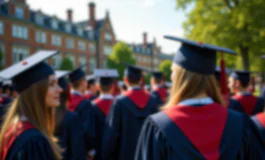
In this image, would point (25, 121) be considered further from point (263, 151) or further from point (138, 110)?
point (138, 110)

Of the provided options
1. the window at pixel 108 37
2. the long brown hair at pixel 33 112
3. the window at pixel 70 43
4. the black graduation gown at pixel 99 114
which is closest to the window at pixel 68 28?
the window at pixel 70 43

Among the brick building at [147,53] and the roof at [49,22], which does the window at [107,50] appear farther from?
the brick building at [147,53]

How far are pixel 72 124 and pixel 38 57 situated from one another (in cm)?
120

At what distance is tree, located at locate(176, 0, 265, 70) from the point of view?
15852 mm

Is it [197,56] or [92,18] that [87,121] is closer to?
[197,56]

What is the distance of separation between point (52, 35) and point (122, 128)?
34.4 m

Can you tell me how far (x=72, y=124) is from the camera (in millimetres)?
3227

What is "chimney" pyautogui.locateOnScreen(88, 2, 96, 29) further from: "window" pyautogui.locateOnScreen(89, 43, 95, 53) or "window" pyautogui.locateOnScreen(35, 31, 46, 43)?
"window" pyautogui.locateOnScreen(35, 31, 46, 43)

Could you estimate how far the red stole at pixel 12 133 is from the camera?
72.6 inches

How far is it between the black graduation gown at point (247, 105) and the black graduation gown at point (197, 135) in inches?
127

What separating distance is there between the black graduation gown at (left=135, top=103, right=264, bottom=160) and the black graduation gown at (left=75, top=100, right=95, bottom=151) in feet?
10.4

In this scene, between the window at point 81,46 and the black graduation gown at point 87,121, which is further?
the window at point 81,46

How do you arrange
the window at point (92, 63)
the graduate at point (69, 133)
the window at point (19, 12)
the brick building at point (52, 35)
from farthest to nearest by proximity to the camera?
the window at point (92, 63) → the window at point (19, 12) → the brick building at point (52, 35) → the graduate at point (69, 133)

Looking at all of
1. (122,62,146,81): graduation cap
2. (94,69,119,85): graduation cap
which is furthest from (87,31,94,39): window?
(122,62,146,81): graduation cap
